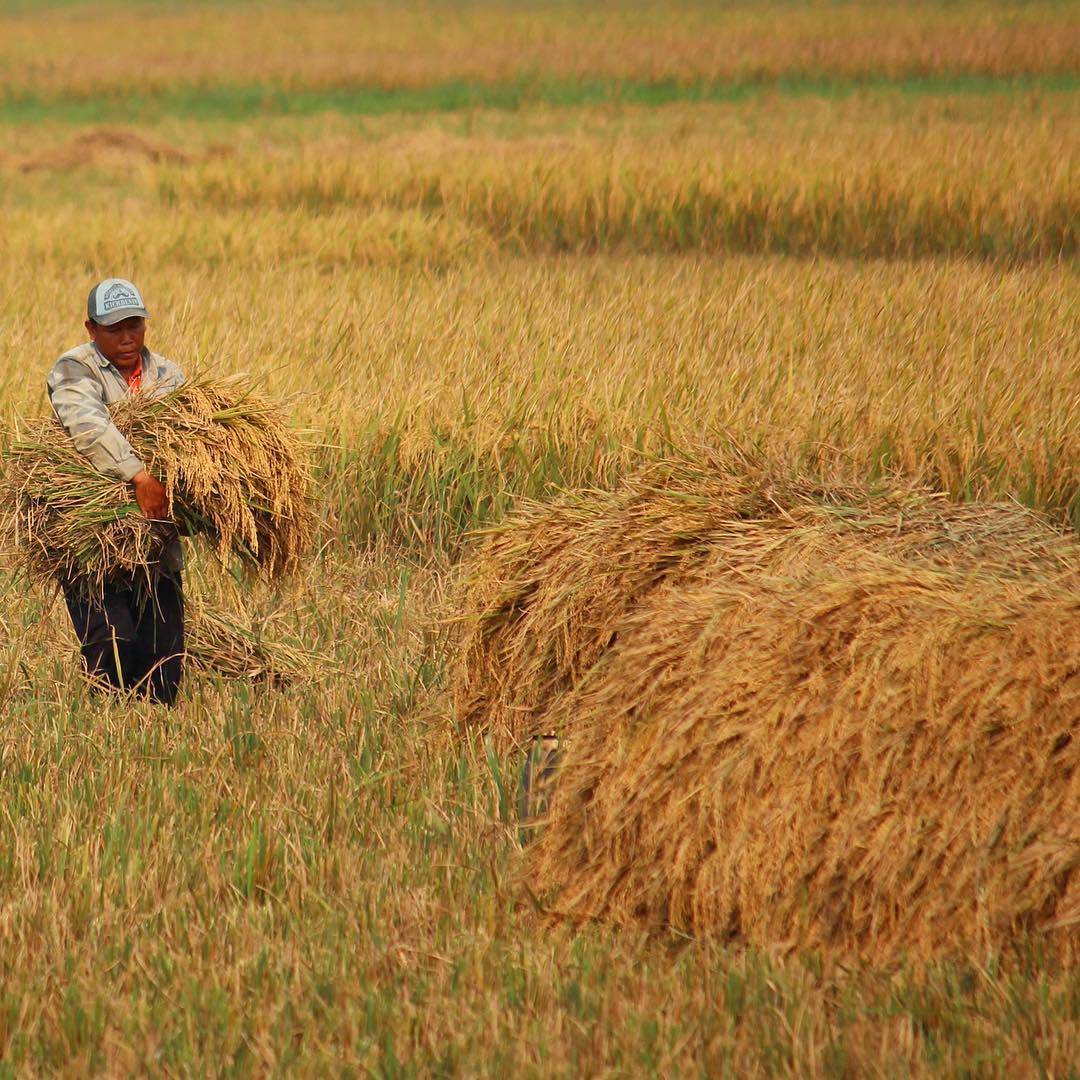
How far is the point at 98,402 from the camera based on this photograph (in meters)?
3.89

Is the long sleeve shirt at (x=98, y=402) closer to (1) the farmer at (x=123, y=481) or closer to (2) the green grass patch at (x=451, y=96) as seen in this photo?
(1) the farmer at (x=123, y=481)

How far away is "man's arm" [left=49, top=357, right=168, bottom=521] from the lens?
3.77 metres

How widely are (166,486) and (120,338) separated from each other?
0.48 meters

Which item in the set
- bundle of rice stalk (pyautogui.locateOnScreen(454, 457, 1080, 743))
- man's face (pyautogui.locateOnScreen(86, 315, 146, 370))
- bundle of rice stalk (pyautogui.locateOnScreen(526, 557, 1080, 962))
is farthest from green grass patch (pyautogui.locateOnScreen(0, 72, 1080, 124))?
bundle of rice stalk (pyautogui.locateOnScreen(526, 557, 1080, 962))

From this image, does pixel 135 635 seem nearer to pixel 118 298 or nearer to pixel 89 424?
pixel 89 424

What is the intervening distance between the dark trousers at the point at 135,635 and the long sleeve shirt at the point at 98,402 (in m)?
0.13

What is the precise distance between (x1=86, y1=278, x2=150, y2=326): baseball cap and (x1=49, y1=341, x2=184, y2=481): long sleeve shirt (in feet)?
0.32

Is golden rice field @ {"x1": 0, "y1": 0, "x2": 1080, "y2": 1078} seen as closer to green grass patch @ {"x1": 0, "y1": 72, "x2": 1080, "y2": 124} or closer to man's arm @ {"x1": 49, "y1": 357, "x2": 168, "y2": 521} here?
man's arm @ {"x1": 49, "y1": 357, "x2": 168, "y2": 521}

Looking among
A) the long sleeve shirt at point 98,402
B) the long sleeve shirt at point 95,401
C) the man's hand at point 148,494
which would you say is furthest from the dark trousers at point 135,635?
the long sleeve shirt at point 95,401

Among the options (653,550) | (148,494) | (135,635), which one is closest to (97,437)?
(148,494)

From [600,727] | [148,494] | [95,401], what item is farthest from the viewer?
[95,401]

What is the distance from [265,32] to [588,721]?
36902 mm

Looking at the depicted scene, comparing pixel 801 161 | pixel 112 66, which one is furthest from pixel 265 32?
pixel 801 161

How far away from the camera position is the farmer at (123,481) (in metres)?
3.80
